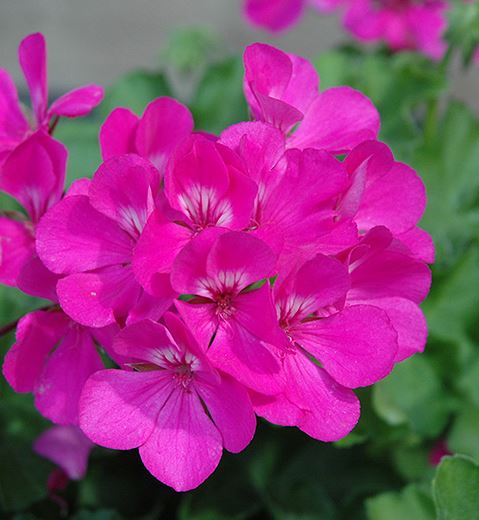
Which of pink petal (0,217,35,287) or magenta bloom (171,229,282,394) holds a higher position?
magenta bloom (171,229,282,394)

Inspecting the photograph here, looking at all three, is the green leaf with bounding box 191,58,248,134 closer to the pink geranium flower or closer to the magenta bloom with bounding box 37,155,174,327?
the pink geranium flower

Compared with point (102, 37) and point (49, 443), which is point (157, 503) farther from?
point (102, 37)

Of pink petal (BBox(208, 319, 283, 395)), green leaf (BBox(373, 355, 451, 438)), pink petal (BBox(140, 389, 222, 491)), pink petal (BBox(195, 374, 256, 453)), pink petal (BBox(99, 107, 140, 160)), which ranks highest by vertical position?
pink petal (BBox(99, 107, 140, 160))

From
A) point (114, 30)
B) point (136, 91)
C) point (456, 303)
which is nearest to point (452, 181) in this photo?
point (456, 303)

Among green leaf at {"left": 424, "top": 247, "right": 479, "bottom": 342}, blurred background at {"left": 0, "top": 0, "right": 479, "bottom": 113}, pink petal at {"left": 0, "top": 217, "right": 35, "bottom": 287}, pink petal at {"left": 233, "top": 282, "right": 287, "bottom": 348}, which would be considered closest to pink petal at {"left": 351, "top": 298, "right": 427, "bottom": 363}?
pink petal at {"left": 233, "top": 282, "right": 287, "bottom": 348}

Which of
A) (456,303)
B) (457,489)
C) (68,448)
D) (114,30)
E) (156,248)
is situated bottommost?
(114,30)

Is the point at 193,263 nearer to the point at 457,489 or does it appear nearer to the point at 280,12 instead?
the point at 457,489

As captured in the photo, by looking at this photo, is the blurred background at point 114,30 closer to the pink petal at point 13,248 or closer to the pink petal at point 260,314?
the pink petal at point 13,248
